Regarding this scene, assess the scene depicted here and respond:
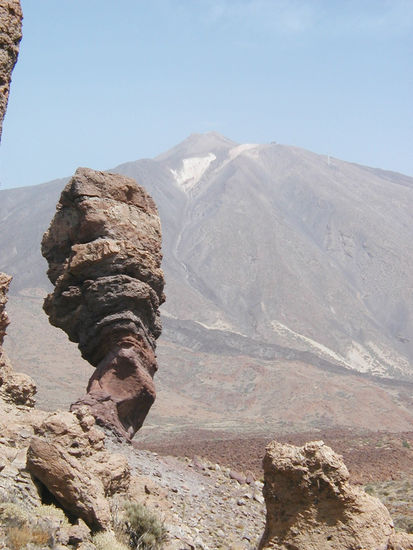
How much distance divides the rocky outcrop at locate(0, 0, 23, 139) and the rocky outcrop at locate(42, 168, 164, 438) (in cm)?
652

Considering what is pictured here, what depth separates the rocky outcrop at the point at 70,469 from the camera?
948cm

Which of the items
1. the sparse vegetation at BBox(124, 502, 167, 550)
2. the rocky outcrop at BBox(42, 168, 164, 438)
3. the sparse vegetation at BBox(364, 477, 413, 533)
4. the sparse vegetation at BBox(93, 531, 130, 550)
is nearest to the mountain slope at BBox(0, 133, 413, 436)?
the sparse vegetation at BBox(364, 477, 413, 533)

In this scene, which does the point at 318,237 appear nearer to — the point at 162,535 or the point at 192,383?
the point at 192,383

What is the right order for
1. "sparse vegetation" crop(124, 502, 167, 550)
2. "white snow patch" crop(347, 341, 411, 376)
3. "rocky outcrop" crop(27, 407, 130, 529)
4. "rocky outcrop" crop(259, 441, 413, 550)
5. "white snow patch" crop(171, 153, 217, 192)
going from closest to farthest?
"rocky outcrop" crop(259, 441, 413, 550) < "rocky outcrop" crop(27, 407, 130, 529) < "sparse vegetation" crop(124, 502, 167, 550) < "white snow patch" crop(347, 341, 411, 376) < "white snow patch" crop(171, 153, 217, 192)

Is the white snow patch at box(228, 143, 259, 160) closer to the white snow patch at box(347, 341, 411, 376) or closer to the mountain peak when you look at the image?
the mountain peak

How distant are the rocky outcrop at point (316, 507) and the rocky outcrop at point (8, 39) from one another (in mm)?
5204

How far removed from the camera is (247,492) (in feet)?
54.0

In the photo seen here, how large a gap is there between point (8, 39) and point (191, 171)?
504 ft

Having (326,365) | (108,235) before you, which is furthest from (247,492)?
(326,365)

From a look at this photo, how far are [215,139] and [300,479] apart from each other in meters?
189

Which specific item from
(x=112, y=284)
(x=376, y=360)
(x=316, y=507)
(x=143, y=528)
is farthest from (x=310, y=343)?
(x=316, y=507)

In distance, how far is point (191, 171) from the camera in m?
162

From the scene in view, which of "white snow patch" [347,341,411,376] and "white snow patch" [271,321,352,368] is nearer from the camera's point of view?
"white snow patch" [271,321,352,368]

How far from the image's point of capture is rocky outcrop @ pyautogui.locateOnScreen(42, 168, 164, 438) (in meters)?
15.5
